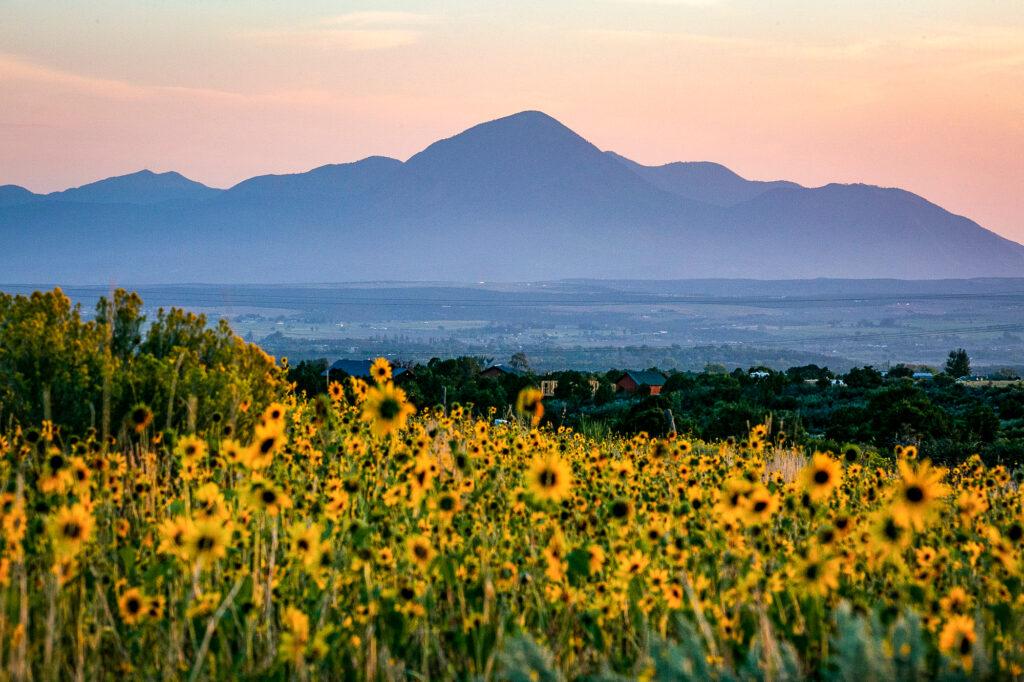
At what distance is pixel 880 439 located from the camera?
18.8 meters

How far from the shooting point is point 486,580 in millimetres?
3225

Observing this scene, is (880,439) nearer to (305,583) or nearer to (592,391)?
(592,391)

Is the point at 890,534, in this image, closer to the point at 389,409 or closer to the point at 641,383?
the point at 389,409

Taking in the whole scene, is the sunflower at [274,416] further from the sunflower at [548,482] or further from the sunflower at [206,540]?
the sunflower at [548,482]

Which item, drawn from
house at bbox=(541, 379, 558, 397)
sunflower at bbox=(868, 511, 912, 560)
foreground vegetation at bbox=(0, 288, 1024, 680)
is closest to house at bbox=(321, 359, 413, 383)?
house at bbox=(541, 379, 558, 397)

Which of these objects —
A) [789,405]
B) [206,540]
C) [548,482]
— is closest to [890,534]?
[548,482]

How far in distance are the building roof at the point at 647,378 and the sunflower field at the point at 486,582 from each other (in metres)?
22.5

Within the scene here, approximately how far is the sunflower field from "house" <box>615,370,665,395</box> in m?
21.8

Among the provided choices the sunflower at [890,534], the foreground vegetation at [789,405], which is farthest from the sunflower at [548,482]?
the foreground vegetation at [789,405]

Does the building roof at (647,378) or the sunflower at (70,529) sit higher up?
the sunflower at (70,529)

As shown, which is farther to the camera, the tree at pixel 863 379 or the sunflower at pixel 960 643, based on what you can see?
the tree at pixel 863 379

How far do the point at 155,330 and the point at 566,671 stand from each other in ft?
22.3

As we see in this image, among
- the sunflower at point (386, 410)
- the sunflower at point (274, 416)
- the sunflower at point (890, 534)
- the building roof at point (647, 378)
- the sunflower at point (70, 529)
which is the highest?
the sunflower at point (386, 410)

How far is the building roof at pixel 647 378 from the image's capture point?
27.8 m
